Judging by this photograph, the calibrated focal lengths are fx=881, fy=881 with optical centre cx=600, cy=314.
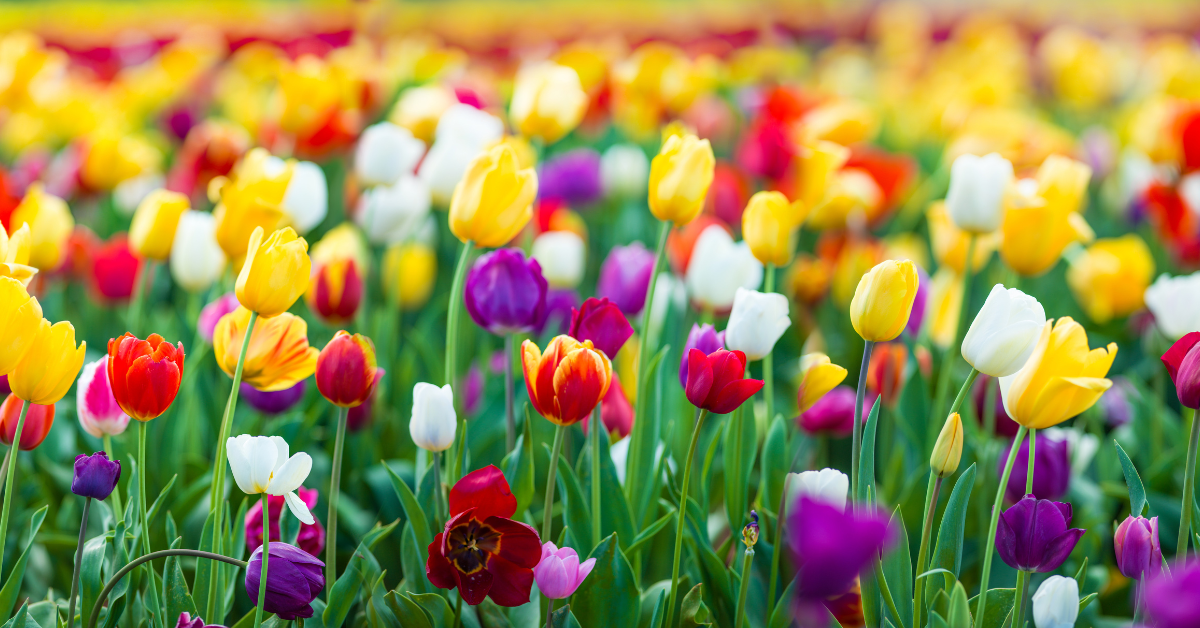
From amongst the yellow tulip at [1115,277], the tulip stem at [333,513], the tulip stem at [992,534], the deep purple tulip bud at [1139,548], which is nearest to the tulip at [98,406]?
the tulip stem at [333,513]

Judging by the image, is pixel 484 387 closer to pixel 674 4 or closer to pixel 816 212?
pixel 816 212

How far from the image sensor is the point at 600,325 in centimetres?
92

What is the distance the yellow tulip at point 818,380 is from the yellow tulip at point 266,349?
0.52m

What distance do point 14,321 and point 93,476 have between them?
0.51 feet

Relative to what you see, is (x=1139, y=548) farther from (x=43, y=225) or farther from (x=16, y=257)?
(x=43, y=225)

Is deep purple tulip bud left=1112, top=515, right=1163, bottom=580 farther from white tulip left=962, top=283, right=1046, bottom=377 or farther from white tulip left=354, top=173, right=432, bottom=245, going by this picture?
white tulip left=354, top=173, right=432, bottom=245

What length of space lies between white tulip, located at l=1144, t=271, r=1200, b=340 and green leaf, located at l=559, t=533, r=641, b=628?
0.76 meters

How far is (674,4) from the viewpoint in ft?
33.7

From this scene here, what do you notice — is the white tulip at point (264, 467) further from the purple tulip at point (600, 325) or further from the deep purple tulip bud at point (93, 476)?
the purple tulip at point (600, 325)

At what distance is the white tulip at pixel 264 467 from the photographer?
2.44 ft

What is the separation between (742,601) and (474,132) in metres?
0.86

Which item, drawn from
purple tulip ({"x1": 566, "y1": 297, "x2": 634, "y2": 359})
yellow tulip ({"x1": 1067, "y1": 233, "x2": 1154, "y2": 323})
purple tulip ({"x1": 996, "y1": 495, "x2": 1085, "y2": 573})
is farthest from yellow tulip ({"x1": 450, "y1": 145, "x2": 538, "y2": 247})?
yellow tulip ({"x1": 1067, "y1": 233, "x2": 1154, "y2": 323})

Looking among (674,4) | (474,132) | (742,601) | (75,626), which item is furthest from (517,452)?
(674,4)

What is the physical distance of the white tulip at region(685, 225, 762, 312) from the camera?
46.7 inches
